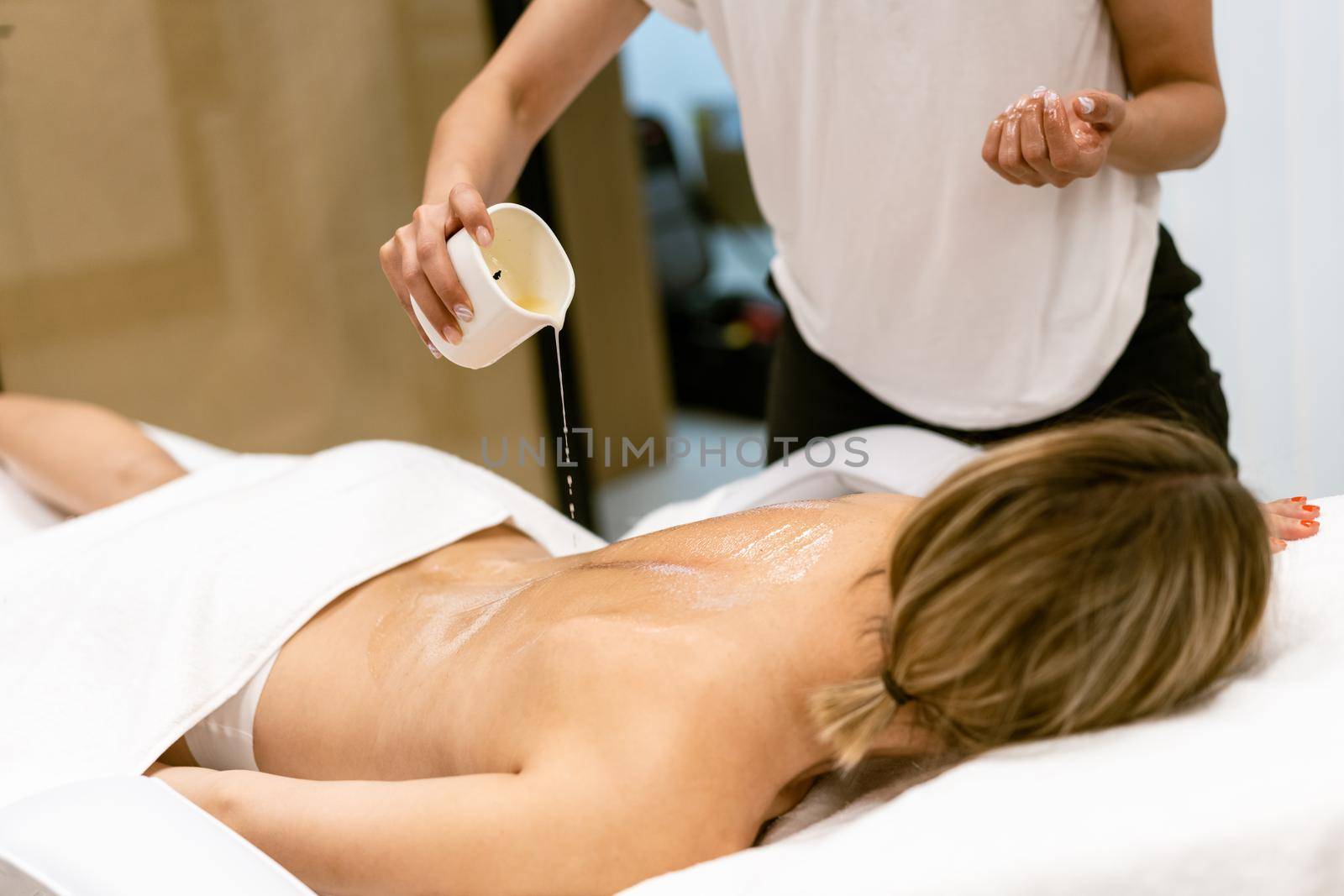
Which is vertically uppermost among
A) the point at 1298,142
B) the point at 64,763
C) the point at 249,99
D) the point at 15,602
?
the point at 249,99

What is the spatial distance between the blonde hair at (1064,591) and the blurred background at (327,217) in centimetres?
92

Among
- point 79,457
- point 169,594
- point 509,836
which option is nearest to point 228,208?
point 79,457

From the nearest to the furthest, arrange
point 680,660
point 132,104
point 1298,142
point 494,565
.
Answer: point 680,660, point 494,565, point 1298,142, point 132,104

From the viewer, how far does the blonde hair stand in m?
0.82

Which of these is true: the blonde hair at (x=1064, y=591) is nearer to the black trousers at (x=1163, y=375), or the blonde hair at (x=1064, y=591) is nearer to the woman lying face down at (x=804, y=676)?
the woman lying face down at (x=804, y=676)

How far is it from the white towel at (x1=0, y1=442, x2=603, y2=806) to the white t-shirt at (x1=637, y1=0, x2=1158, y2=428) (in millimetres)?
549

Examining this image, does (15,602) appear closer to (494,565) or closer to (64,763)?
(64,763)

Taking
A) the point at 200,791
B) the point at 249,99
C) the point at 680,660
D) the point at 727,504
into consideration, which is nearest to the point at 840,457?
the point at 727,504

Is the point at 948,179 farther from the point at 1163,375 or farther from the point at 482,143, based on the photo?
the point at 482,143

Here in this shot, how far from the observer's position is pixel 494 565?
130cm

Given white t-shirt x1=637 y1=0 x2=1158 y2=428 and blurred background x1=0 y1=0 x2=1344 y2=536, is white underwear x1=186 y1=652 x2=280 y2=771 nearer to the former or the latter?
white t-shirt x1=637 y1=0 x2=1158 y2=428

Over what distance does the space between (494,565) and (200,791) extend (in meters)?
0.40

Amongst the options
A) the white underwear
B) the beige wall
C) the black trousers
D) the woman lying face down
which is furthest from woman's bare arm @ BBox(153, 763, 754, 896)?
the beige wall

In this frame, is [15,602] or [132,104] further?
[132,104]
